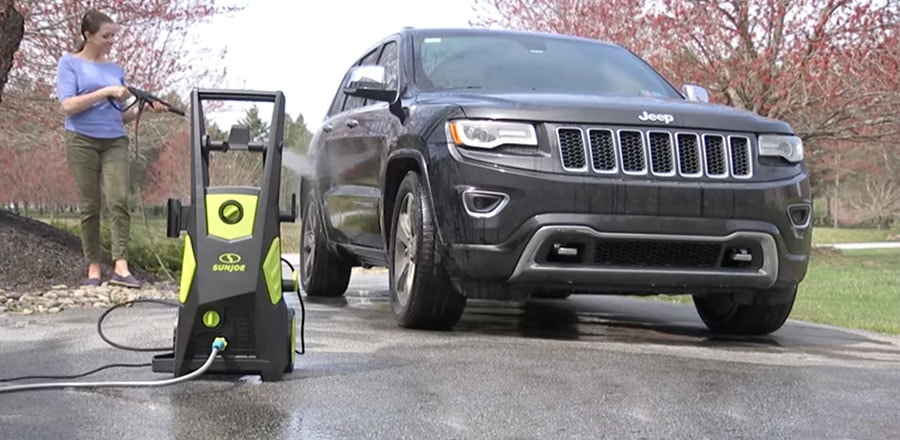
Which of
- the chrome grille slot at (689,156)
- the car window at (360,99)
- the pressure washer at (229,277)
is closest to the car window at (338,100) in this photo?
the car window at (360,99)

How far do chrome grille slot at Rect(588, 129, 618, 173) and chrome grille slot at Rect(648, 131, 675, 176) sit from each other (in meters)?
0.19

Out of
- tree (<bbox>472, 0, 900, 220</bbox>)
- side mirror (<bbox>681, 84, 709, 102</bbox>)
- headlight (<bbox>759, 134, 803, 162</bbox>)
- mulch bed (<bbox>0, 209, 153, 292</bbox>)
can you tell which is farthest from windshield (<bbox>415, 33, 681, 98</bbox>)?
A: tree (<bbox>472, 0, 900, 220</bbox>)

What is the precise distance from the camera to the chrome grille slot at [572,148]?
494 cm

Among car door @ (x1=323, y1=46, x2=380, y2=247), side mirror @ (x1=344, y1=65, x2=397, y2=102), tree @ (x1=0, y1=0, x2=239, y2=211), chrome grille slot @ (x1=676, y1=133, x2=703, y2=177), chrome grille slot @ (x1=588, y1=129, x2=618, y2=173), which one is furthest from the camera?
tree @ (x1=0, y1=0, x2=239, y2=211)

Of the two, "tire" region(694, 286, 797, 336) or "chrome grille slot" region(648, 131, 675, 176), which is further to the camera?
"tire" region(694, 286, 797, 336)

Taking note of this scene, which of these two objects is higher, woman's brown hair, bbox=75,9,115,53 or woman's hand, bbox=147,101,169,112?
woman's brown hair, bbox=75,9,115,53

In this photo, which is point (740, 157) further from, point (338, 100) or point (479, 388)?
point (338, 100)

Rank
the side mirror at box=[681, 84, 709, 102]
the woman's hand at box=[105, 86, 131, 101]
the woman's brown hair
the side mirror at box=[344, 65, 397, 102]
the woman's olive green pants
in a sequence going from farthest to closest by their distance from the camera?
1. the woman's olive green pants
2. the woman's brown hair
3. the woman's hand at box=[105, 86, 131, 101]
4. the side mirror at box=[681, 84, 709, 102]
5. the side mirror at box=[344, 65, 397, 102]

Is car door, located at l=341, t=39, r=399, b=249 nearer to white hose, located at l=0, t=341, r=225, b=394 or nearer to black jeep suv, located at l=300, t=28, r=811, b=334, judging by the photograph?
black jeep suv, located at l=300, t=28, r=811, b=334

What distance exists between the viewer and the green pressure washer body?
359 cm

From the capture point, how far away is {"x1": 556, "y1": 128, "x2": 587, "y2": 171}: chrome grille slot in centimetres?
494

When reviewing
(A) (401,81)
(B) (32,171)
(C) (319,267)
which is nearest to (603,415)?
(A) (401,81)

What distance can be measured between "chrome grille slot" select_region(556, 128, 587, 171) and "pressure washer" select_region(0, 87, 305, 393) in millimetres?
1597

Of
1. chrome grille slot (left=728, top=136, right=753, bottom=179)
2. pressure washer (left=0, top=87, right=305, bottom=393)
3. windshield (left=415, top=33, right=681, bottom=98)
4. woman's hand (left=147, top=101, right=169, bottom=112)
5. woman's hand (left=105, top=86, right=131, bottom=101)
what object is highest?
windshield (left=415, top=33, right=681, bottom=98)
